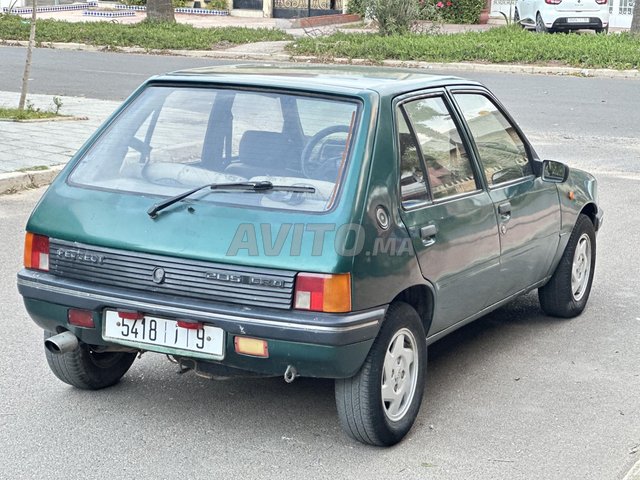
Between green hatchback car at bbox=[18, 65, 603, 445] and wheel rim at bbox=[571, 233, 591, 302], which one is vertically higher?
green hatchback car at bbox=[18, 65, 603, 445]

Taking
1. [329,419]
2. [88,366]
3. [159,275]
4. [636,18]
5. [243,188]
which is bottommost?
[329,419]

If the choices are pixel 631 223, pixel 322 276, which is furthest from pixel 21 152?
pixel 322 276

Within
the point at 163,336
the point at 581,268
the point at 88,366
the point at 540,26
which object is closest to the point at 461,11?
the point at 540,26

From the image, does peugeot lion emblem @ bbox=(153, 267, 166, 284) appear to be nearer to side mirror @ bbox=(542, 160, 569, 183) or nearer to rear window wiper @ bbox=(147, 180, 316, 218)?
rear window wiper @ bbox=(147, 180, 316, 218)

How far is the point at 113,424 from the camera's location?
4.70 metres

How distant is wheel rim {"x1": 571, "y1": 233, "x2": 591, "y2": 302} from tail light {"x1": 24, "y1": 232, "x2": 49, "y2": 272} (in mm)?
3215

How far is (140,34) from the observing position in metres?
27.1

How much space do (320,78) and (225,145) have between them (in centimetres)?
54

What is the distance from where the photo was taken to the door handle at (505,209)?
5.39 metres

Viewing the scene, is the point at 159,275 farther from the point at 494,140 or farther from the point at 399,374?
the point at 494,140

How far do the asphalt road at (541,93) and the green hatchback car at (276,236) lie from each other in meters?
7.07

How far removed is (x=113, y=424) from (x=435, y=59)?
62.9 feet

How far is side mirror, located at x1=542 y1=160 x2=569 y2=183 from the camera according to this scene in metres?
5.89

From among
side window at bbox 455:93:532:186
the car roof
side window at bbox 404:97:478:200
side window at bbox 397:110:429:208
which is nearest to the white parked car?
side window at bbox 455:93:532:186
